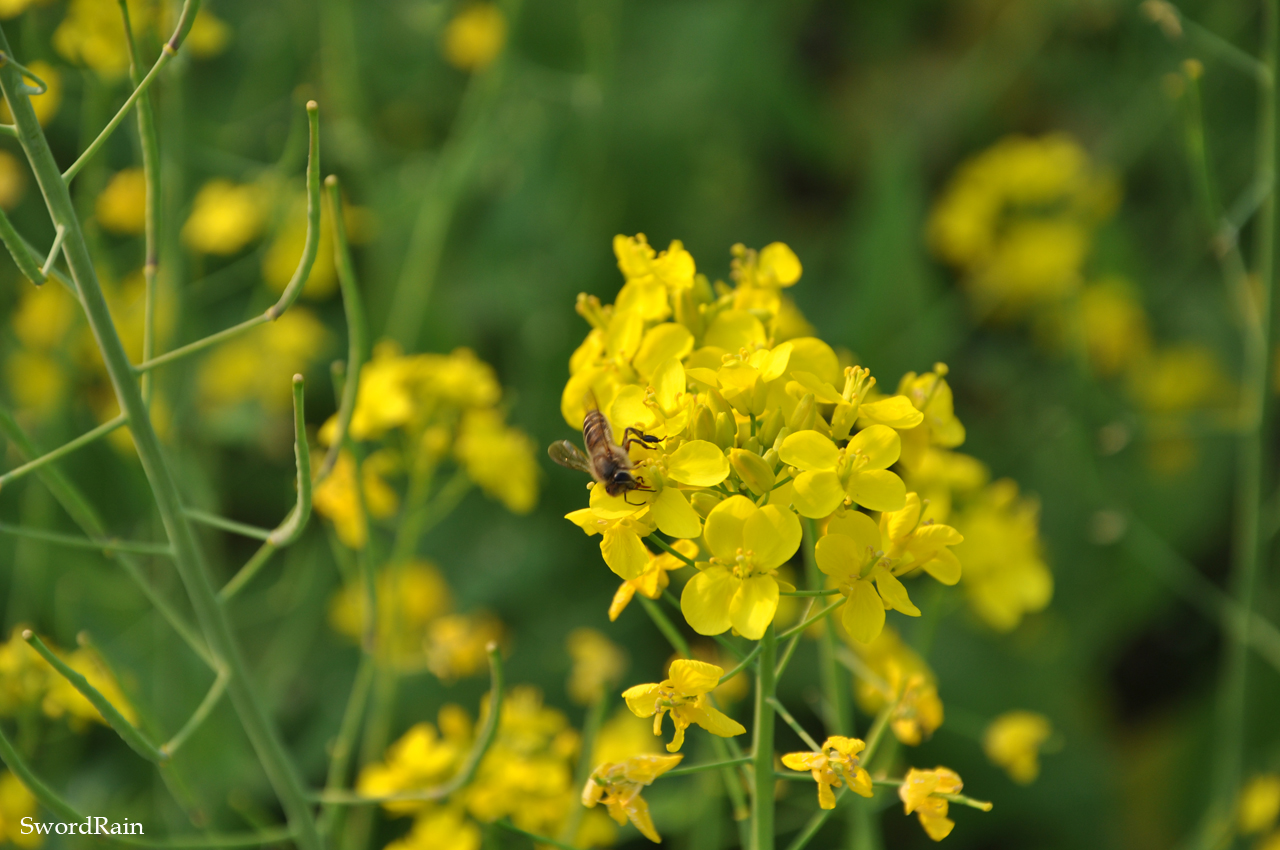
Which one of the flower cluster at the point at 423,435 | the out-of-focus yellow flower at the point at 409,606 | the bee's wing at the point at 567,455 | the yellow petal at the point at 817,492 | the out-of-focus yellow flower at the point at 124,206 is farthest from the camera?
the out-of-focus yellow flower at the point at 124,206

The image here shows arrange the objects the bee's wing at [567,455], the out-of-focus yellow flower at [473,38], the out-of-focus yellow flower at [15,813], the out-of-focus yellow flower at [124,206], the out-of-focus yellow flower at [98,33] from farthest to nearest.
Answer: the out-of-focus yellow flower at [473,38], the out-of-focus yellow flower at [124,206], the out-of-focus yellow flower at [98,33], the out-of-focus yellow flower at [15,813], the bee's wing at [567,455]

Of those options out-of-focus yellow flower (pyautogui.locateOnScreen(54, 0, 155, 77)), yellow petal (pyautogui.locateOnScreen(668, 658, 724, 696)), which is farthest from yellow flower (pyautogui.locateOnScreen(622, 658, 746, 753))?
out-of-focus yellow flower (pyautogui.locateOnScreen(54, 0, 155, 77))

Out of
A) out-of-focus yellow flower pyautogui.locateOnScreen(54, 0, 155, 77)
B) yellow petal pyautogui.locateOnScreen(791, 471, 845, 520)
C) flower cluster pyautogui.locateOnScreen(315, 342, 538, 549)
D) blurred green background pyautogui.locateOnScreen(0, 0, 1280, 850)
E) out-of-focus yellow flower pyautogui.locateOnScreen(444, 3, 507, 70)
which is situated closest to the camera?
yellow petal pyautogui.locateOnScreen(791, 471, 845, 520)

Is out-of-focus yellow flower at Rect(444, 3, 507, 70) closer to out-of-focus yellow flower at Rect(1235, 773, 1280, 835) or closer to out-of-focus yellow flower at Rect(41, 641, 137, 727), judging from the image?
out-of-focus yellow flower at Rect(41, 641, 137, 727)

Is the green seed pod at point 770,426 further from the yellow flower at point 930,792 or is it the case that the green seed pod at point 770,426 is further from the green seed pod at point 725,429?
the yellow flower at point 930,792

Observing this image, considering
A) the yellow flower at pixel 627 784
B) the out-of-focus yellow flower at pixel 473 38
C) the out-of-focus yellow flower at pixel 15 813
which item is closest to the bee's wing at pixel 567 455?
the yellow flower at pixel 627 784

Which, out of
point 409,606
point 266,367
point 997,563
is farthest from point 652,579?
point 266,367

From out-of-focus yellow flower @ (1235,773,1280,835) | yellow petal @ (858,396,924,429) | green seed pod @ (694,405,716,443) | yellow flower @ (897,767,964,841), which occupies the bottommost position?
yellow flower @ (897,767,964,841)
